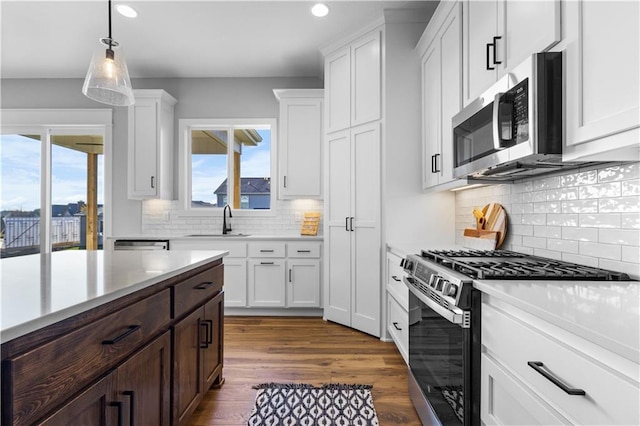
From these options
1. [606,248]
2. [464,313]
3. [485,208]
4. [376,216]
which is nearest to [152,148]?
[376,216]

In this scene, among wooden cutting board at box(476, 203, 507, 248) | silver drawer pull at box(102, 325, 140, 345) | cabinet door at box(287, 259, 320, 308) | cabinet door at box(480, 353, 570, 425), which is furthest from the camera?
cabinet door at box(287, 259, 320, 308)

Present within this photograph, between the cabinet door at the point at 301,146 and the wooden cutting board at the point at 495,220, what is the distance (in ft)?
6.71

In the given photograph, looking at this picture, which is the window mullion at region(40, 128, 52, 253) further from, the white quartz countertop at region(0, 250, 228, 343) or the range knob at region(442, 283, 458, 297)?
the range knob at region(442, 283, 458, 297)

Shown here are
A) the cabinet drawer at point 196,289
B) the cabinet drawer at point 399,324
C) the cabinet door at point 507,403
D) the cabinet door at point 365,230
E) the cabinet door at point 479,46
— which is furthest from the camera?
the cabinet door at point 365,230

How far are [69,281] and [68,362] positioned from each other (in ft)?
1.26

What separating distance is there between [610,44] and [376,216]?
218cm

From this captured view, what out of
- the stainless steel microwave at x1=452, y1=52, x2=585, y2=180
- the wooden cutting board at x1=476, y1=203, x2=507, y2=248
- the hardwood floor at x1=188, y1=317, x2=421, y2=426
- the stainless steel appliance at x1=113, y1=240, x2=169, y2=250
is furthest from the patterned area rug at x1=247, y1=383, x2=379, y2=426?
the stainless steel appliance at x1=113, y1=240, x2=169, y2=250

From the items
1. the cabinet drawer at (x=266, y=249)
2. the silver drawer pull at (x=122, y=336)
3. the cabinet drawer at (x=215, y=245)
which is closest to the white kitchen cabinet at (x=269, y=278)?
the cabinet drawer at (x=266, y=249)

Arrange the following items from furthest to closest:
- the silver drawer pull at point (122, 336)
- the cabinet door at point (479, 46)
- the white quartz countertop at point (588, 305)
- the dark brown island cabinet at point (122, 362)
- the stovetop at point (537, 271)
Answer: the cabinet door at point (479, 46), the stovetop at point (537, 271), the silver drawer pull at point (122, 336), the dark brown island cabinet at point (122, 362), the white quartz countertop at point (588, 305)

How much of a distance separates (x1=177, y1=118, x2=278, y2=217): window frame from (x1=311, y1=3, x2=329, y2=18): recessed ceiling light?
5.23 ft

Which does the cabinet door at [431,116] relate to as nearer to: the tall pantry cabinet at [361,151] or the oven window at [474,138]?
the tall pantry cabinet at [361,151]

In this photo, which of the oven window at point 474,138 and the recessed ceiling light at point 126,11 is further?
the recessed ceiling light at point 126,11

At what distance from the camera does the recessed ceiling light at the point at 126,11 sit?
A: 2.99 metres

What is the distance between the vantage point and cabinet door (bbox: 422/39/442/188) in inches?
100
